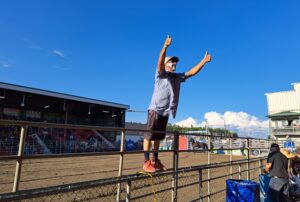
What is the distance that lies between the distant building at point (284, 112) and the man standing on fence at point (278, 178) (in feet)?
129

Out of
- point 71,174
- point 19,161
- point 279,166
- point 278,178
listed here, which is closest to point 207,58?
point 19,161

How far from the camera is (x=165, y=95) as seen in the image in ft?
13.0

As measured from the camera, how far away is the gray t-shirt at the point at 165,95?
3924 millimetres

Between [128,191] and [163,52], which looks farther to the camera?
[163,52]

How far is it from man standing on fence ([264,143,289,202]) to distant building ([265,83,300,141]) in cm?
3936

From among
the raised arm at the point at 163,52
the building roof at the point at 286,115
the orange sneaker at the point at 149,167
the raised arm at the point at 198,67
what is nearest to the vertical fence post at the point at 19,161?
the orange sneaker at the point at 149,167

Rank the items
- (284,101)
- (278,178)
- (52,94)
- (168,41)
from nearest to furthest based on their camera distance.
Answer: (168,41) < (278,178) < (52,94) < (284,101)

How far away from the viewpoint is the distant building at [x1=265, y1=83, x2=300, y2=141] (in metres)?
43.4

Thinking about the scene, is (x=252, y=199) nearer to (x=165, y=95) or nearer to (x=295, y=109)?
(x=165, y=95)

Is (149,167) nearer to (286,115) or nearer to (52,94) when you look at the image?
(52,94)

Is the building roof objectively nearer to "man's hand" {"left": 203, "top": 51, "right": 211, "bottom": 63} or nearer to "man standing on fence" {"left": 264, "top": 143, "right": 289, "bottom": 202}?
"man standing on fence" {"left": 264, "top": 143, "right": 289, "bottom": 202}

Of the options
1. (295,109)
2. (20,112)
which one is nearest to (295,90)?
(295,109)

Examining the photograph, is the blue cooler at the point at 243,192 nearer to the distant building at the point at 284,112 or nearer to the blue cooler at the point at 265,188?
the blue cooler at the point at 265,188

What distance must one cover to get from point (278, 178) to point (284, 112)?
42.7 m
